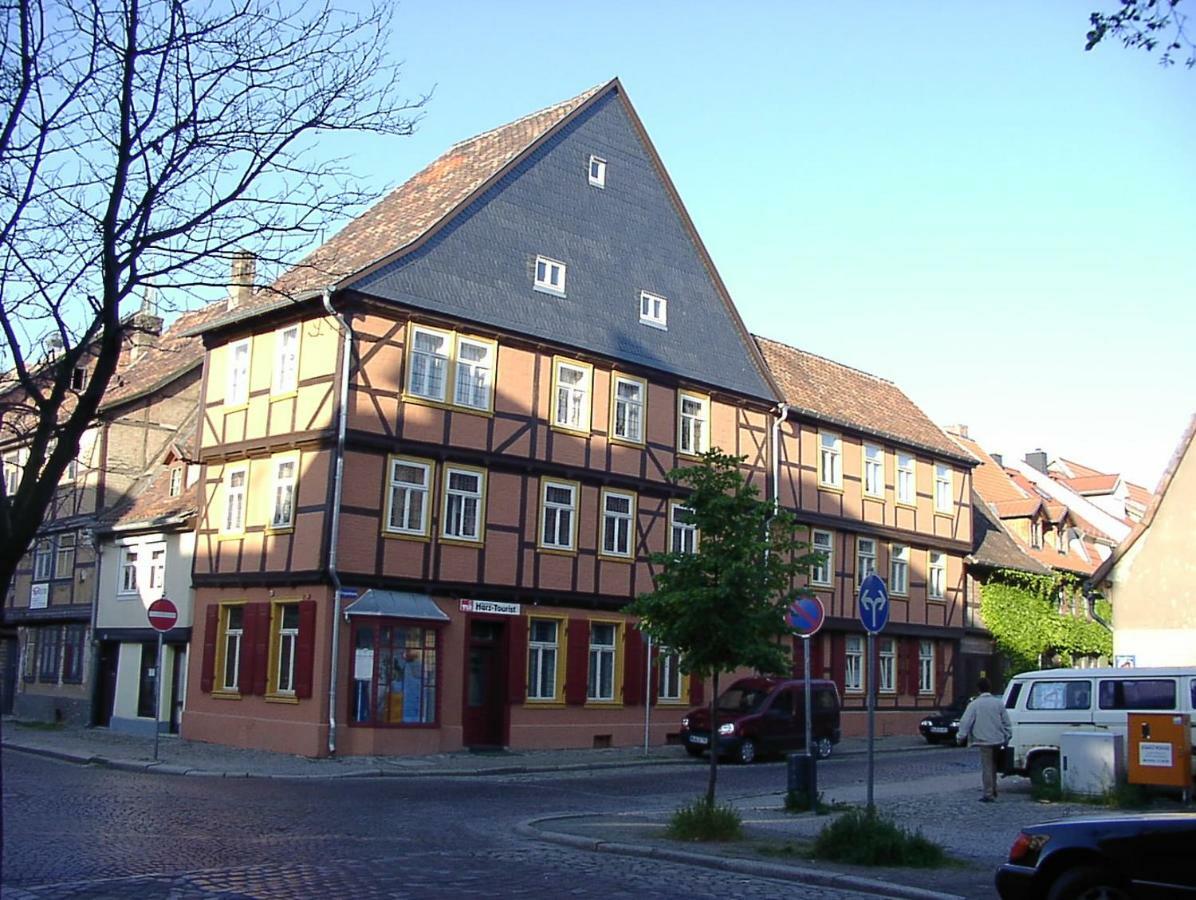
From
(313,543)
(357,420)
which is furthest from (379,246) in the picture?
(313,543)

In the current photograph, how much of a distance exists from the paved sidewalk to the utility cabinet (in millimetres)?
10307

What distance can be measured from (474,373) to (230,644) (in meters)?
7.94

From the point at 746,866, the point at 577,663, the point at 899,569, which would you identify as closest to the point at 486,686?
the point at 577,663

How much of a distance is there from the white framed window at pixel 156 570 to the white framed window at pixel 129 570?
0.78m

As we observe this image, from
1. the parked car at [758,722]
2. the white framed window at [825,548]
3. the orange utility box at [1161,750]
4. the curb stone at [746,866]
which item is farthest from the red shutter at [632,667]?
the curb stone at [746,866]

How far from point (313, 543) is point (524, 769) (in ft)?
20.0

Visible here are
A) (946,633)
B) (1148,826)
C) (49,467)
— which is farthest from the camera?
(946,633)

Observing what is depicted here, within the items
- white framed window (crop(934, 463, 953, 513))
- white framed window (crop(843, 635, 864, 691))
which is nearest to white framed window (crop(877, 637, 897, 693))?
white framed window (crop(843, 635, 864, 691))

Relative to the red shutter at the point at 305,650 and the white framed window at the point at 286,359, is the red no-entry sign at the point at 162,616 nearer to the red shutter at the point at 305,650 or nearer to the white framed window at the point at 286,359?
the red shutter at the point at 305,650

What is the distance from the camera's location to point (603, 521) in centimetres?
3184

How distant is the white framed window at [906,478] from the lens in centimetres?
4194

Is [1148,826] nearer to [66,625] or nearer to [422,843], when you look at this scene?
[422,843]

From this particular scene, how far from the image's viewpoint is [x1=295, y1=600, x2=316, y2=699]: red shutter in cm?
2670

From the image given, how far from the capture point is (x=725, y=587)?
15.7 meters
